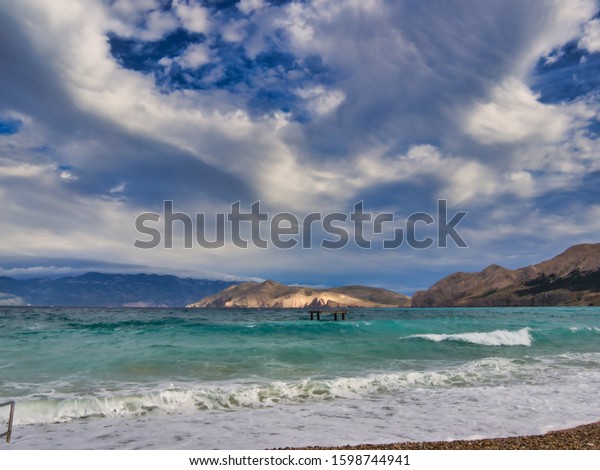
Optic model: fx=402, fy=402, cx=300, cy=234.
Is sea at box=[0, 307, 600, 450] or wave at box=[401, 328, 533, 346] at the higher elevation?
sea at box=[0, 307, 600, 450]

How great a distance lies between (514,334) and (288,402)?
31231 millimetres

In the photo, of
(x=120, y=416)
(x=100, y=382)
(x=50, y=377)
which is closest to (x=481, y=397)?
(x=120, y=416)

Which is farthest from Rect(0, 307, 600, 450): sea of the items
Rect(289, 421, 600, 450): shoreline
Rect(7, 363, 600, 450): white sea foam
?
Rect(289, 421, 600, 450): shoreline

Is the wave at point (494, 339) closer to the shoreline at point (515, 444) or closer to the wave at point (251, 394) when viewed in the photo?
the wave at point (251, 394)

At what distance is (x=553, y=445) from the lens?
7695mm

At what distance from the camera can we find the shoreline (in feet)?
25.0

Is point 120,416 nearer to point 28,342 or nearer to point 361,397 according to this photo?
point 361,397

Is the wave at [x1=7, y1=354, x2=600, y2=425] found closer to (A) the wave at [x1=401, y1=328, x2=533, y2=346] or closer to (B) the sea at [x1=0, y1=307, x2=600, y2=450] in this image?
(B) the sea at [x1=0, y1=307, x2=600, y2=450]

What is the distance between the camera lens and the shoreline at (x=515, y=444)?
300 inches

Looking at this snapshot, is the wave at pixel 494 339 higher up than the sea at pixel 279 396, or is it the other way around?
the sea at pixel 279 396

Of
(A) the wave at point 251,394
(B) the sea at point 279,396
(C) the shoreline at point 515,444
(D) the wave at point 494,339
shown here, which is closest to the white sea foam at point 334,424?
(B) the sea at point 279,396

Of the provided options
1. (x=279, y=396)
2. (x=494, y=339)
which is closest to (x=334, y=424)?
(x=279, y=396)

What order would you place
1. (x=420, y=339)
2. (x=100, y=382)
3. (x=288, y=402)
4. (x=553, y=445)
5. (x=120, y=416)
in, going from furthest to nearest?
(x=420, y=339) → (x=100, y=382) → (x=288, y=402) → (x=120, y=416) → (x=553, y=445)

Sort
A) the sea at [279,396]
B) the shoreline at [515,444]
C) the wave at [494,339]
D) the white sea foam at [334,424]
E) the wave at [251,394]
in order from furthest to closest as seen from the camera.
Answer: the wave at [494,339]
the wave at [251,394]
the sea at [279,396]
the white sea foam at [334,424]
the shoreline at [515,444]
